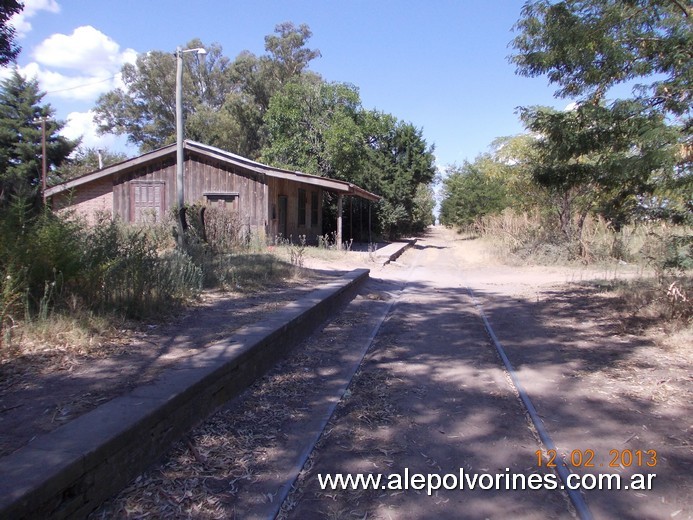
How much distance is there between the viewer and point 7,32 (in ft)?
22.8

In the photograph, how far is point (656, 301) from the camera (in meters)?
7.69

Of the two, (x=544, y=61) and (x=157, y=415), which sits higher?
(x=544, y=61)

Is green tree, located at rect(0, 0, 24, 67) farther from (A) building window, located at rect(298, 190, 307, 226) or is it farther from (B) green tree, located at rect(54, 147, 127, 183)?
(B) green tree, located at rect(54, 147, 127, 183)

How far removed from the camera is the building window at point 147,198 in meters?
19.9

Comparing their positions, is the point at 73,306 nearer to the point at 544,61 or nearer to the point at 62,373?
the point at 62,373

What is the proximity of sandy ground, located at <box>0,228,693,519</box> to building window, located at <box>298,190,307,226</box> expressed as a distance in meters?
15.9

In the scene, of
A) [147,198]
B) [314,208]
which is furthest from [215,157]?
[314,208]

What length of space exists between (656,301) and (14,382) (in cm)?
798

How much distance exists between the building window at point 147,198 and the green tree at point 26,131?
61.0 feet

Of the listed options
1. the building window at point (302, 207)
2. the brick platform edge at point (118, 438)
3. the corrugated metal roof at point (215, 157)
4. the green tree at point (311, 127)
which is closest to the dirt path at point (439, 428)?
the brick platform edge at point (118, 438)

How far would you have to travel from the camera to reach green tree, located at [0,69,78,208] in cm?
3506

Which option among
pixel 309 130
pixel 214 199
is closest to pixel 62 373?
pixel 214 199

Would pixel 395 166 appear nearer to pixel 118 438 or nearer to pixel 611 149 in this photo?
pixel 611 149

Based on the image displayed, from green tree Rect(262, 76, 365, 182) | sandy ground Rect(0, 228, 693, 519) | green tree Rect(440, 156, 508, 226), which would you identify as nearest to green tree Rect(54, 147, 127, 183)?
green tree Rect(262, 76, 365, 182)
